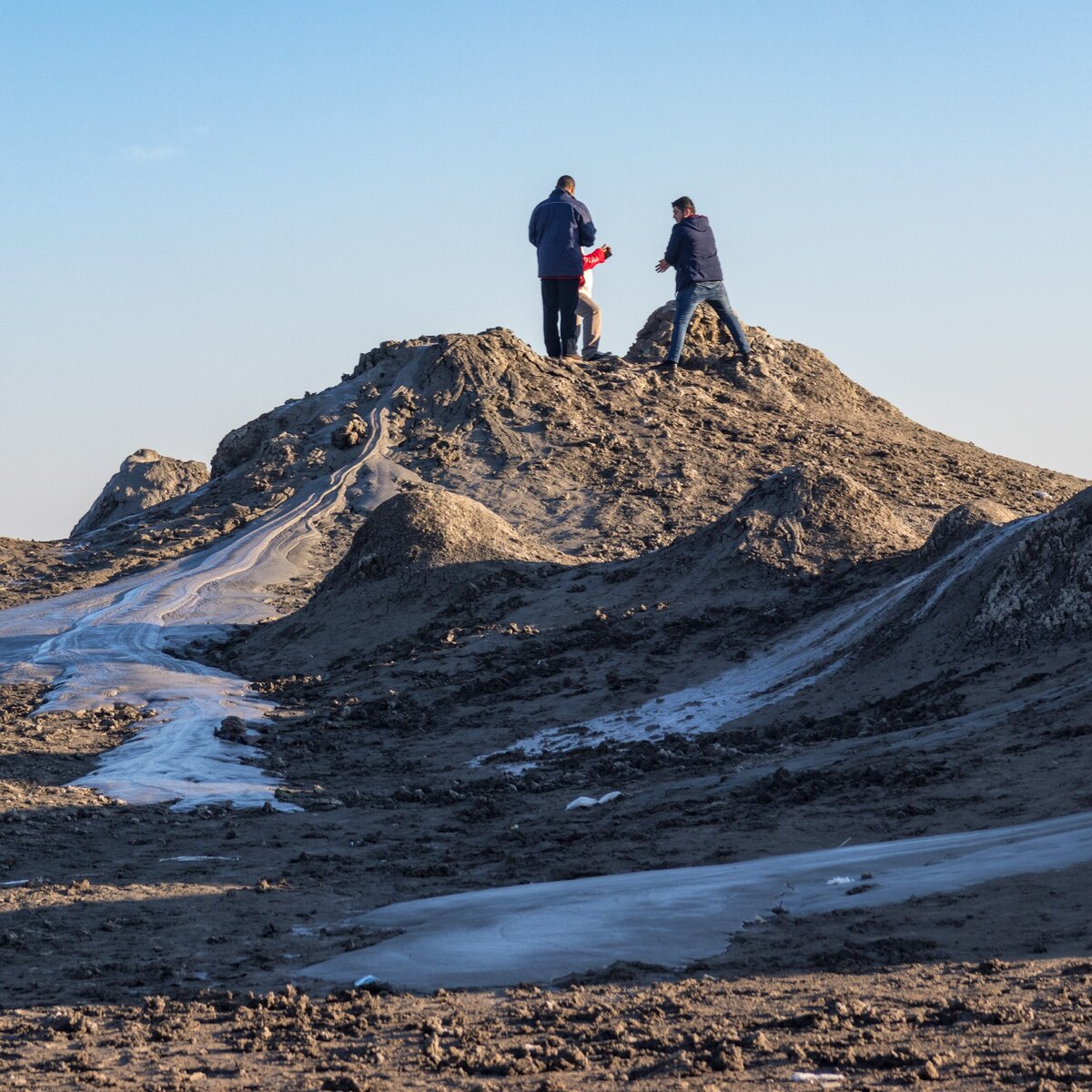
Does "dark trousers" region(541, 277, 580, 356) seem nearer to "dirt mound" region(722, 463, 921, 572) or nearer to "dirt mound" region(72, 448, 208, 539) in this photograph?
"dirt mound" region(722, 463, 921, 572)

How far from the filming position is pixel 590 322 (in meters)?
23.3

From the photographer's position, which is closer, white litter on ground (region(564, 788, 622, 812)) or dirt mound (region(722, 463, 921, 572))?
white litter on ground (region(564, 788, 622, 812))

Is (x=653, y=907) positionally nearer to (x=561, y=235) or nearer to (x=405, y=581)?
(x=405, y=581)

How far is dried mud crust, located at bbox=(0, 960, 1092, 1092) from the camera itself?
4.25 meters

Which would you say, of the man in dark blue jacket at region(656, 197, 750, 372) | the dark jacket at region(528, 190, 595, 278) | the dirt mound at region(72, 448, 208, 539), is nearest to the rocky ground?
the man in dark blue jacket at region(656, 197, 750, 372)

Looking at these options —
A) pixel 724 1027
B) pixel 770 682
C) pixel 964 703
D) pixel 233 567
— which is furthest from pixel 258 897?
pixel 233 567

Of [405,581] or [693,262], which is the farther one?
Answer: [693,262]

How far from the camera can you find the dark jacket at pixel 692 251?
19.5 m

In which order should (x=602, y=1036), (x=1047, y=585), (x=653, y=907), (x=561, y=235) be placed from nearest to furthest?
(x=602, y=1036) → (x=653, y=907) → (x=1047, y=585) → (x=561, y=235)

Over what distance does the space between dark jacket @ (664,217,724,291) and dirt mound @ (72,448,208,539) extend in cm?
→ 1120

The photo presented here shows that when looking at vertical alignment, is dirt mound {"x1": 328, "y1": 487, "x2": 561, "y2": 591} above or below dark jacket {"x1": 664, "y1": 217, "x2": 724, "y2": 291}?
below

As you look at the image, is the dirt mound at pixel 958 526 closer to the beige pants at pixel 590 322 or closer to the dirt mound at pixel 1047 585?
the dirt mound at pixel 1047 585

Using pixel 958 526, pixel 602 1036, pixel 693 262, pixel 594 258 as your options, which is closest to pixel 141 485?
pixel 594 258

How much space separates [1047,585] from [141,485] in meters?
21.1
